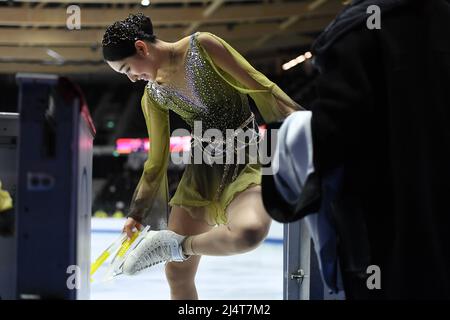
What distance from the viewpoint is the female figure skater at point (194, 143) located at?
1.57 meters

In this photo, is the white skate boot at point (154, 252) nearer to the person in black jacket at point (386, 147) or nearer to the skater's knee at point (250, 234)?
the skater's knee at point (250, 234)

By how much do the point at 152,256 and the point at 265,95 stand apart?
493 millimetres

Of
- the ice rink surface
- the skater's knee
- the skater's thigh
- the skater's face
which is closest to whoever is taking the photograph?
the skater's knee

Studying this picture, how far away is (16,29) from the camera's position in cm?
306

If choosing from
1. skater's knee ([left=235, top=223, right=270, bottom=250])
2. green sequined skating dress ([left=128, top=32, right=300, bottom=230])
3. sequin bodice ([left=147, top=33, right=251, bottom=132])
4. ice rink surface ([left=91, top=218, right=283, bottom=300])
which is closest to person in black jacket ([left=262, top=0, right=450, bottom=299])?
skater's knee ([left=235, top=223, right=270, bottom=250])

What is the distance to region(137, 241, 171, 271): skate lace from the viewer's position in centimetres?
157

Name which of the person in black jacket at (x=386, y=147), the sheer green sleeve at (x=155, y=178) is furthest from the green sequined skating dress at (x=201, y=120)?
the person in black jacket at (x=386, y=147)

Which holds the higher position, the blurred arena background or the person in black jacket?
the blurred arena background

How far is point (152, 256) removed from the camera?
158 centimetres

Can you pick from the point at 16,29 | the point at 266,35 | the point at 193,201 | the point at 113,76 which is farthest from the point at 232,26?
the point at 193,201

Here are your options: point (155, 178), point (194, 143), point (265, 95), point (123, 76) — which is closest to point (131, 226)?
point (155, 178)

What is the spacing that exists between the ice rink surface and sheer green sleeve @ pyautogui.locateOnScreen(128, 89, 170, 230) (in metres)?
0.16

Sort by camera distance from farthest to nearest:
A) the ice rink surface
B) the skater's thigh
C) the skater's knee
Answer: the ice rink surface
the skater's thigh
the skater's knee

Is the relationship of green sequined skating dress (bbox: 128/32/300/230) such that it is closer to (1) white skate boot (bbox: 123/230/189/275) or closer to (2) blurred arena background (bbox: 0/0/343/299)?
(2) blurred arena background (bbox: 0/0/343/299)
